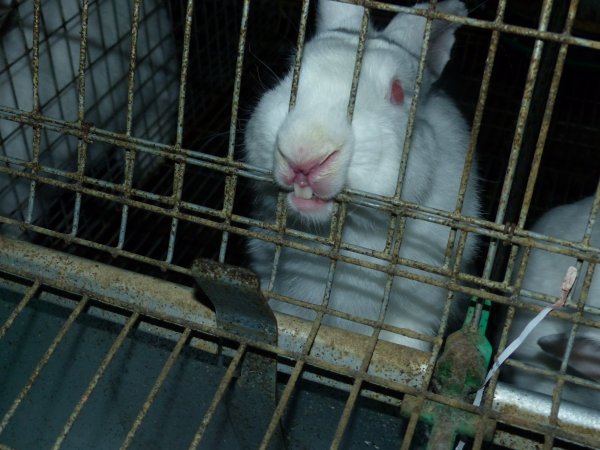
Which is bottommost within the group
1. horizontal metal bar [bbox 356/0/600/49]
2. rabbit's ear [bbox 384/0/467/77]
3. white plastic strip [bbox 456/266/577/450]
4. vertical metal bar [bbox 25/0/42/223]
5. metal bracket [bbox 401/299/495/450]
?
metal bracket [bbox 401/299/495/450]

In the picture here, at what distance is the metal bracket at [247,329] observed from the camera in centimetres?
125

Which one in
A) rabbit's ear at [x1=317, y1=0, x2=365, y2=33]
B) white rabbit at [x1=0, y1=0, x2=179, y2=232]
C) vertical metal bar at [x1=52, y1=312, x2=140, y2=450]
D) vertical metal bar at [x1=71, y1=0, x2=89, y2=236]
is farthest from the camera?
white rabbit at [x1=0, y1=0, x2=179, y2=232]

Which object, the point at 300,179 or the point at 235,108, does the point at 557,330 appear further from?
the point at 235,108

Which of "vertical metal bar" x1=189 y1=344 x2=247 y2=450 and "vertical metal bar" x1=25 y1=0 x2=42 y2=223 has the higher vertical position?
"vertical metal bar" x1=25 y1=0 x2=42 y2=223

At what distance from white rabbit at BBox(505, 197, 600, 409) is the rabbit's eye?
22.4 inches

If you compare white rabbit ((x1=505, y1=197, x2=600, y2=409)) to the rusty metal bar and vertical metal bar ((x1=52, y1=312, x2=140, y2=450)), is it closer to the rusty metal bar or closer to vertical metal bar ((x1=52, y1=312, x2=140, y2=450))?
the rusty metal bar

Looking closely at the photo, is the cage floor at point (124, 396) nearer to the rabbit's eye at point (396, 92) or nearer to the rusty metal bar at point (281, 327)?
the rusty metal bar at point (281, 327)

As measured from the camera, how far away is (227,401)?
58.3 inches

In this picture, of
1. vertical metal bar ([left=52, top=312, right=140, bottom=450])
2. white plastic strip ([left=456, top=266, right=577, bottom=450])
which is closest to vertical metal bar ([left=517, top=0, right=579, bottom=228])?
white plastic strip ([left=456, top=266, right=577, bottom=450])

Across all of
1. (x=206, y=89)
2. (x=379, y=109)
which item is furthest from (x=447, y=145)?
(x=206, y=89)

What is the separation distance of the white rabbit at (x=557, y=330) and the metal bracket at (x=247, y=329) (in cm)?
54

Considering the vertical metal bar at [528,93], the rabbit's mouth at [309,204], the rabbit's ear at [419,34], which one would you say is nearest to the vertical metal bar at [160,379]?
the rabbit's mouth at [309,204]

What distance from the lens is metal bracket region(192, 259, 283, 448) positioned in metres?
1.25

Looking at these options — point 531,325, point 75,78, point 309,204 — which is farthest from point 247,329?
point 75,78
